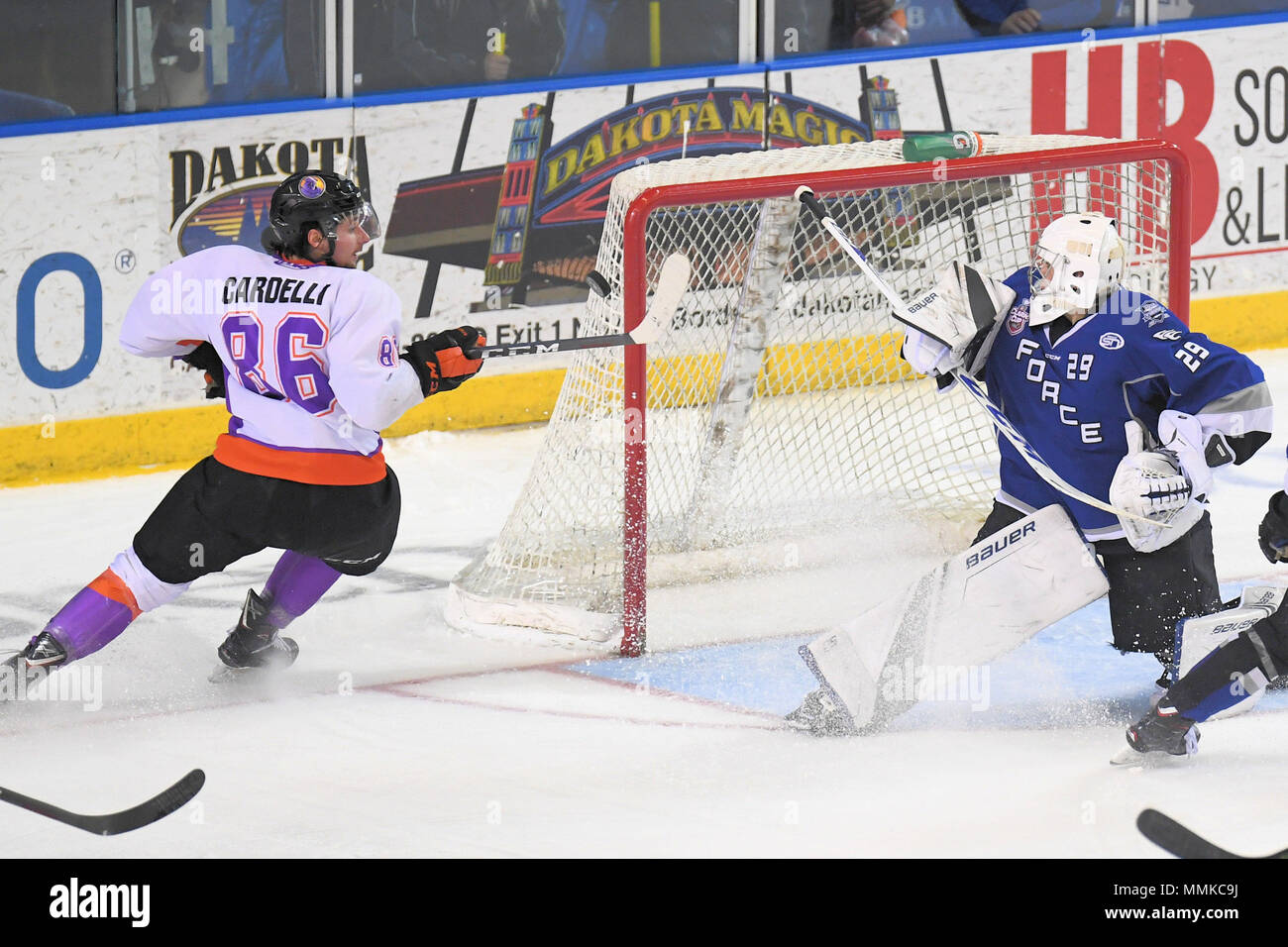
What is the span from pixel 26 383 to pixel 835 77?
2742 mm

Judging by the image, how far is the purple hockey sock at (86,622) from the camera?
359 centimetres

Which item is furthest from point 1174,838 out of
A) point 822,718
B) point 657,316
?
point 657,316

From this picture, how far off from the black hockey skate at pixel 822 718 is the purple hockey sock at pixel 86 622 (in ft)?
4.17

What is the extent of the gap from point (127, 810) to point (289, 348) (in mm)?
909

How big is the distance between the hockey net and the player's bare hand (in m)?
1.61

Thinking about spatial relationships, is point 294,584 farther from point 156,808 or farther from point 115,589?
point 156,808

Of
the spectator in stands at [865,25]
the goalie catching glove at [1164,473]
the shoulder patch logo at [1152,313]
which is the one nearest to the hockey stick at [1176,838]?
the goalie catching glove at [1164,473]

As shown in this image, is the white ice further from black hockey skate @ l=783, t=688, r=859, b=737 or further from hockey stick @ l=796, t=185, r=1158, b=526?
hockey stick @ l=796, t=185, r=1158, b=526

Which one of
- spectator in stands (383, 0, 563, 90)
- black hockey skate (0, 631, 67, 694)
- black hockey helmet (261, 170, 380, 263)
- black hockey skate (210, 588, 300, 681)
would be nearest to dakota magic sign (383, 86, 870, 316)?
spectator in stands (383, 0, 563, 90)

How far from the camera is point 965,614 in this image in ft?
11.7

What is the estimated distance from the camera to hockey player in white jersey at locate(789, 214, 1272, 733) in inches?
134

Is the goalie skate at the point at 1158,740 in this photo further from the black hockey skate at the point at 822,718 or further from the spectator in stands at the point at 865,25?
the spectator in stands at the point at 865,25

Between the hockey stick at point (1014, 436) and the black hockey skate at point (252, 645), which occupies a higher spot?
the hockey stick at point (1014, 436)
